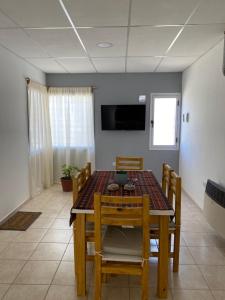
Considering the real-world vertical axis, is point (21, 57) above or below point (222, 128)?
above

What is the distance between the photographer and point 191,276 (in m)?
2.18

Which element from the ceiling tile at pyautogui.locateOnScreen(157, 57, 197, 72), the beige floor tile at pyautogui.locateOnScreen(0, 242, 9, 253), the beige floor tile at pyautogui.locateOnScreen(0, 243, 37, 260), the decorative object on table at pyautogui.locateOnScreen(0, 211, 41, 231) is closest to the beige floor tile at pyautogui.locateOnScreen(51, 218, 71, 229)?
the decorative object on table at pyautogui.locateOnScreen(0, 211, 41, 231)

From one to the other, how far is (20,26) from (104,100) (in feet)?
8.95

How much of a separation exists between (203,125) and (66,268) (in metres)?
2.77

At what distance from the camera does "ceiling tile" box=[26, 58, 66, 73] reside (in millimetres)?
3949

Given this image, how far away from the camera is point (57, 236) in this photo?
9.55 ft

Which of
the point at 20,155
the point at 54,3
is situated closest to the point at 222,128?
the point at 54,3

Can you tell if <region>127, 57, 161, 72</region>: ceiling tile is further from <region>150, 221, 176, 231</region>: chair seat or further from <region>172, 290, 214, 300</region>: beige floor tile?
<region>172, 290, 214, 300</region>: beige floor tile

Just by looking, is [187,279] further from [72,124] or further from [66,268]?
[72,124]

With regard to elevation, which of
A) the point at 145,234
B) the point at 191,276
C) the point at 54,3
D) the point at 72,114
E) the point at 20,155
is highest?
the point at 54,3

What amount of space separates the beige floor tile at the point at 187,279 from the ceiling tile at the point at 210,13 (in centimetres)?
250

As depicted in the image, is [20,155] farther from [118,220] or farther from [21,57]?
[118,220]

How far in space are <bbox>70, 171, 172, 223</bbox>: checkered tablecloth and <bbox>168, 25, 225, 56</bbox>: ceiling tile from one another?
5.87 feet

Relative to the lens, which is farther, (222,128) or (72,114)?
(72,114)
